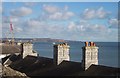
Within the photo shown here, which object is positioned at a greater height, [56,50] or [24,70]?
[56,50]

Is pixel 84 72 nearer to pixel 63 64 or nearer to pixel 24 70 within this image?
pixel 63 64

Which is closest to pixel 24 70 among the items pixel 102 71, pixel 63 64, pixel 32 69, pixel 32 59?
pixel 32 69

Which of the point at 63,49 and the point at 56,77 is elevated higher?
the point at 63,49

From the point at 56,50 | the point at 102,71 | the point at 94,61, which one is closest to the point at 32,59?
the point at 56,50

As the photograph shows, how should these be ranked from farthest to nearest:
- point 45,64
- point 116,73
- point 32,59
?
point 32,59 < point 45,64 < point 116,73

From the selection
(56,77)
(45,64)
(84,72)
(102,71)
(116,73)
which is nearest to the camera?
(116,73)

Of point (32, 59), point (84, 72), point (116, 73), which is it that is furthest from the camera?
point (32, 59)

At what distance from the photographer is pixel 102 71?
22.9 metres

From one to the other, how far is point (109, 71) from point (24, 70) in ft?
42.2

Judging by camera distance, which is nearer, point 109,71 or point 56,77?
point 109,71

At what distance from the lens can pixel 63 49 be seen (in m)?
29.9

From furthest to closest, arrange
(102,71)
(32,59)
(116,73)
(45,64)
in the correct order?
(32,59) → (45,64) → (102,71) → (116,73)

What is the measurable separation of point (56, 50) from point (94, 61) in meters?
5.77

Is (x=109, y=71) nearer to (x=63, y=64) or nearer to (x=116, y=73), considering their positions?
(x=116, y=73)
